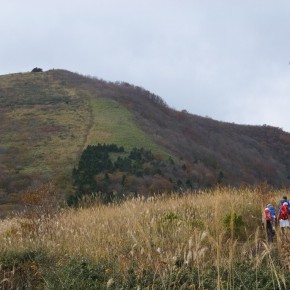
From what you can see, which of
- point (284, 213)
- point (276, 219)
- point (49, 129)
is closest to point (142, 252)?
point (284, 213)

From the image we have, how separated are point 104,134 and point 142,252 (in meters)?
51.2

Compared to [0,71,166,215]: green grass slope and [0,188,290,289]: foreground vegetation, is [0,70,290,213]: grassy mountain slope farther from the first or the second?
[0,188,290,289]: foreground vegetation

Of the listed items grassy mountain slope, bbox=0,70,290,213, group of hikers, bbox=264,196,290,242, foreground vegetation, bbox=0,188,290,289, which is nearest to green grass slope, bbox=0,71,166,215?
grassy mountain slope, bbox=0,70,290,213

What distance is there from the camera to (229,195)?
11.6 m

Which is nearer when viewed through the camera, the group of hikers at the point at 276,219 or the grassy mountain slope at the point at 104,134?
the group of hikers at the point at 276,219

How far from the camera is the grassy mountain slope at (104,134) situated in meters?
46.2

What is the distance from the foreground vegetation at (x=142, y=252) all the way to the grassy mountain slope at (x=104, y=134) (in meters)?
22.5

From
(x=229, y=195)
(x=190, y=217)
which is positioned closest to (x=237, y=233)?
(x=190, y=217)

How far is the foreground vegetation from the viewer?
4.81 metres

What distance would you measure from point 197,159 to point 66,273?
60261mm

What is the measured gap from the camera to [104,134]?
5631 centimetres

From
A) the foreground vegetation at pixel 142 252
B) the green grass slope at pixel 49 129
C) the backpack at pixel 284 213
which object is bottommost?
the foreground vegetation at pixel 142 252

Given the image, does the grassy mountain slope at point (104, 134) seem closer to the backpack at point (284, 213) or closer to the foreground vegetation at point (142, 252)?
the foreground vegetation at point (142, 252)

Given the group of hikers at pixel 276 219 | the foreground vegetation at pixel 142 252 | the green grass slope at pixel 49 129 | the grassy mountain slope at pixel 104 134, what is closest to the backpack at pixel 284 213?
the group of hikers at pixel 276 219
